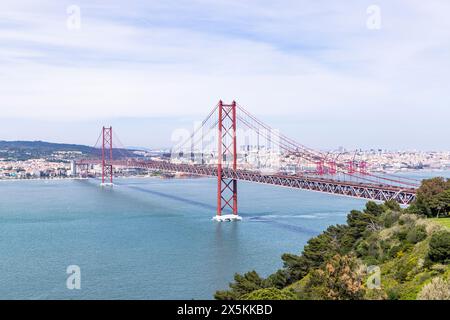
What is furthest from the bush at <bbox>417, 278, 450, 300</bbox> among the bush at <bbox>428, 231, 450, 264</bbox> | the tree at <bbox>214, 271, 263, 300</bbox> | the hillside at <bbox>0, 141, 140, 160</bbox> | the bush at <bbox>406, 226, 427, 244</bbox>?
the hillside at <bbox>0, 141, 140, 160</bbox>

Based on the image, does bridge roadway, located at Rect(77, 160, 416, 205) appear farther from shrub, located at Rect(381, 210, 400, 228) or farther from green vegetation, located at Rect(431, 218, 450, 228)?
green vegetation, located at Rect(431, 218, 450, 228)

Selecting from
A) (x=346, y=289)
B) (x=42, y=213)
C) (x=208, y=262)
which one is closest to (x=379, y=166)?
(x=42, y=213)

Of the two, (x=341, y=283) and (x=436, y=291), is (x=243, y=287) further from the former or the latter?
(x=436, y=291)

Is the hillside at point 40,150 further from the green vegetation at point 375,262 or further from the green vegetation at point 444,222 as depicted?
the green vegetation at point 444,222

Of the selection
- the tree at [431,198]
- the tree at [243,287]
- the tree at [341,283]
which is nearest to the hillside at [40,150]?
the tree at [431,198]

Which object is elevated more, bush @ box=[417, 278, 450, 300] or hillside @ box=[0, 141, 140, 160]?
hillside @ box=[0, 141, 140, 160]

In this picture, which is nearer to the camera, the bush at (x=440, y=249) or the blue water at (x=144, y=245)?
the bush at (x=440, y=249)

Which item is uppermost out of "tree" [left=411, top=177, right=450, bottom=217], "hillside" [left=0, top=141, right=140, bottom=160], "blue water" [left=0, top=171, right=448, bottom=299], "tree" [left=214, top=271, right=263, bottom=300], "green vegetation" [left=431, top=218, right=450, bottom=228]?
"hillside" [left=0, top=141, right=140, bottom=160]
